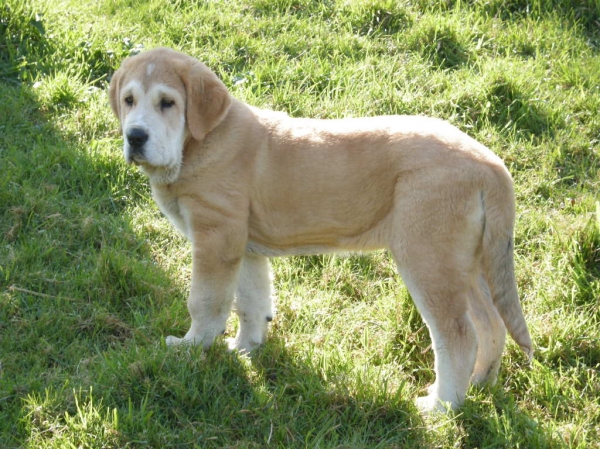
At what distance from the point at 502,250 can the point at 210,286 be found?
1787 mm

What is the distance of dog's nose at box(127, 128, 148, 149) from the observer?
5.05 m

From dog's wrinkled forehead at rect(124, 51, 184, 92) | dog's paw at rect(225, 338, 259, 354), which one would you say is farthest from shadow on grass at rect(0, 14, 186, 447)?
dog's wrinkled forehead at rect(124, 51, 184, 92)

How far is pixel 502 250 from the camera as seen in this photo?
4.97 m

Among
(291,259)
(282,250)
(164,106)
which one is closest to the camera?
(164,106)

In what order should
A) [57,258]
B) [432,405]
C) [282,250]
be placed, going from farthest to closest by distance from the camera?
[57,258] < [282,250] < [432,405]

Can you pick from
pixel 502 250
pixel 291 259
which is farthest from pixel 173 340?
pixel 502 250

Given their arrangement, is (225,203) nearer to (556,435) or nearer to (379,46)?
(556,435)

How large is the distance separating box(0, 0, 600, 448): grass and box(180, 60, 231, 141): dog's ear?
1.26 m

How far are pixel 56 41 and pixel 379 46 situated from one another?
3.16 m

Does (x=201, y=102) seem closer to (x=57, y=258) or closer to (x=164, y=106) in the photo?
(x=164, y=106)

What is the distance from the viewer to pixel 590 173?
23.5ft

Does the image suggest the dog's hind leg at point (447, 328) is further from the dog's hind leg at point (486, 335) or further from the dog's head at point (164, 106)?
the dog's head at point (164, 106)

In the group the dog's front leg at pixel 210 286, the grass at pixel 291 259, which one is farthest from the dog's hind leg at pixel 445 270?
the dog's front leg at pixel 210 286

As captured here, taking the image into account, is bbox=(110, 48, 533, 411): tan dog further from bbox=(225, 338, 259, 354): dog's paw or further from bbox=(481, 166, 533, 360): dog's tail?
bbox=(225, 338, 259, 354): dog's paw
